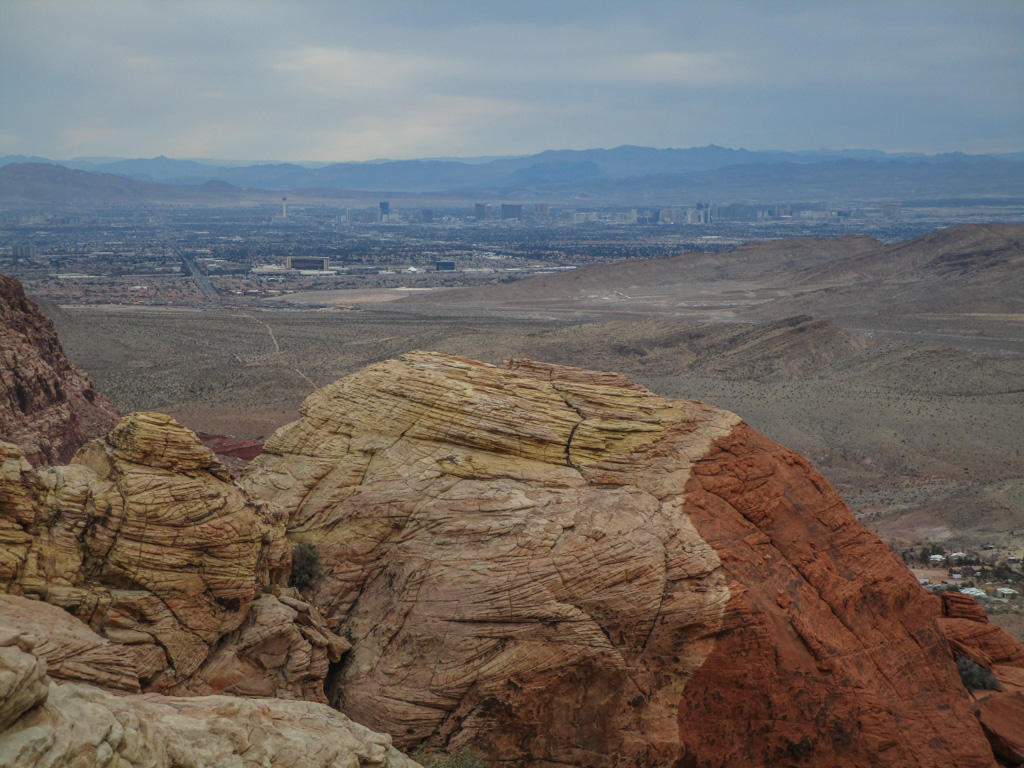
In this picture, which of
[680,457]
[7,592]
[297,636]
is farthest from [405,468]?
[7,592]

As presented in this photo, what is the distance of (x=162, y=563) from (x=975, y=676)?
1689 cm

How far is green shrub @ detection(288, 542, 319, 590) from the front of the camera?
749 inches

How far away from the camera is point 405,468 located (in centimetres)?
2006

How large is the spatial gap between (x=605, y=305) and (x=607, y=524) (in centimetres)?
12265

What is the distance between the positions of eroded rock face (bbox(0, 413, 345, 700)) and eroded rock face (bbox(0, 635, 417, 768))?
2.14 metres

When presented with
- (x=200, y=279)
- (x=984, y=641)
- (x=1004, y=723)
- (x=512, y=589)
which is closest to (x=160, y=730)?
(x=512, y=589)

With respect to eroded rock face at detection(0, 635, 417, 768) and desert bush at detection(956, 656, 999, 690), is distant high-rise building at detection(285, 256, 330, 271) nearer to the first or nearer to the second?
desert bush at detection(956, 656, 999, 690)

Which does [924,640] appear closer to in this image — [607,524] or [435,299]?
[607,524]

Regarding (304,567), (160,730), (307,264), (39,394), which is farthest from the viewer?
(307,264)

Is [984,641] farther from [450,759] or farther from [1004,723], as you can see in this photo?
[450,759]

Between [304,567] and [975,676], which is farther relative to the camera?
[975,676]

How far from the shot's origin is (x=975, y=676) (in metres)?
20.9

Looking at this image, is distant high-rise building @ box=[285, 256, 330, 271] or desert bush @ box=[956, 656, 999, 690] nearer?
desert bush @ box=[956, 656, 999, 690]

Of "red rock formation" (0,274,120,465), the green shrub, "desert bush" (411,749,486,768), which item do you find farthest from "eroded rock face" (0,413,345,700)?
"red rock formation" (0,274,120,465)
